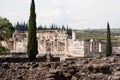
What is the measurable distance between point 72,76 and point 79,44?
35.8m

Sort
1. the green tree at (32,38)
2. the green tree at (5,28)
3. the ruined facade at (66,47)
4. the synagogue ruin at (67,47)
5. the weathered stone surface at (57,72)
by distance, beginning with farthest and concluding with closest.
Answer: the ruined facade at (66,47) → the synagogue ruin at (67,47) → the green tree at (5,28) → the green tree at (32,38) → the weathered stone surface at (57,72)

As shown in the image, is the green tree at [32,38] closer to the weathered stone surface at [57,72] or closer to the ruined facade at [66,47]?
the weathered stone surface at [57,72]

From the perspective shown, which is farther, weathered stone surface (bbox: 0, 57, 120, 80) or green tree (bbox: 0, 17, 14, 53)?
green tree (bbox: 0, 17, 14, 53)

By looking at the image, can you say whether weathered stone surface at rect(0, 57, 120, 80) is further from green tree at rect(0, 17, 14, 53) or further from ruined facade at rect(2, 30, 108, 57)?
ruined facade at rect(2, 30, 108, 57)

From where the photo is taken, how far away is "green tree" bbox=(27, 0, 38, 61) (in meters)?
32.6

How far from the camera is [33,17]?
1362 inches

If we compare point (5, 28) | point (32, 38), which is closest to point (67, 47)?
point (5, 28)

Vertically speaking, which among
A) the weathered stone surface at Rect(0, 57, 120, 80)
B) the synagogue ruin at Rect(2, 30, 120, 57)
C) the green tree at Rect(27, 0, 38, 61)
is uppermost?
the green tree at Rect(27, 0, 38, 61)

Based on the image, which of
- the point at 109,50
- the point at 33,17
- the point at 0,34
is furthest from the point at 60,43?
the point at 33,17

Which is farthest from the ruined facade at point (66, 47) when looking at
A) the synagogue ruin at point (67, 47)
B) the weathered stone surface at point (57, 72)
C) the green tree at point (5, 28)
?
the weathered stone surface at point (57, 72)

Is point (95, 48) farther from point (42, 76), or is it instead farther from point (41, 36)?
point (42, 76)

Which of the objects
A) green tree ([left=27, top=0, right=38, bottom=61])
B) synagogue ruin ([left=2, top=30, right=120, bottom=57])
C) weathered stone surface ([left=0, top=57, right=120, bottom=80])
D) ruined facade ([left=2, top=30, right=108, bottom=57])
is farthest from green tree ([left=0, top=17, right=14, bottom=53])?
weathered stone surface ([left=0, top=57, right=120, bottom=80])

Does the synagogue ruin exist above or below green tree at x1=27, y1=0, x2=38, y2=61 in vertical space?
below

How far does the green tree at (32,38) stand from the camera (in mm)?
32625
